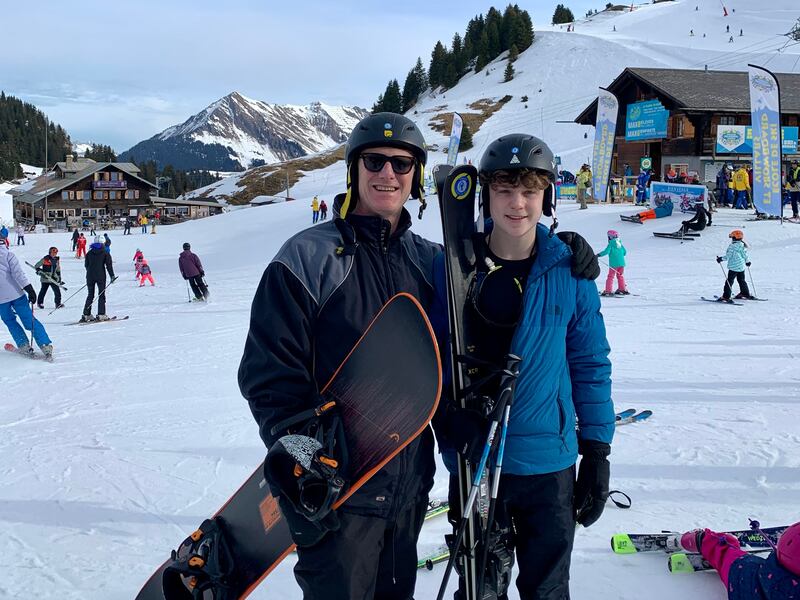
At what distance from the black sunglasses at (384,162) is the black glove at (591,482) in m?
1.26

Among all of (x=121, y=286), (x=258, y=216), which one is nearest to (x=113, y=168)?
(x=258, y=216)

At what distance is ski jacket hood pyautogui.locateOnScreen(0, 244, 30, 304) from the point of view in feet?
27.2

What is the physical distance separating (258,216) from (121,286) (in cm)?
1583

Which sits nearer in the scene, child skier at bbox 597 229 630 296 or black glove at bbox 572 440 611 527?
black glove at bbox 572 440 611 527

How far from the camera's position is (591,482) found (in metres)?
2.27

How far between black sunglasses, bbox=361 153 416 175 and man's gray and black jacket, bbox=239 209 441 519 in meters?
0.21

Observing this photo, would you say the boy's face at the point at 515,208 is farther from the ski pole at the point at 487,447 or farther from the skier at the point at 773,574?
the skier at the point at 773,574

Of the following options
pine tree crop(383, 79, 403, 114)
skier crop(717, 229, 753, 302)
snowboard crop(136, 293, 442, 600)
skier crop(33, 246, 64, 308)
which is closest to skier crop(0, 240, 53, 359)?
skier crop(33, 246, 64, 308)

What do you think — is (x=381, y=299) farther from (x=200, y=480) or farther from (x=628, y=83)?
(x=628, y=83)

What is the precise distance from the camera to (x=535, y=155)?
2.30m

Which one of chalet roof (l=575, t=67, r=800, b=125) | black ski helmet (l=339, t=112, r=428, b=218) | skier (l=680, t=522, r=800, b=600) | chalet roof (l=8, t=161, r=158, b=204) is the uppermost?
chalet roof (l=575, t=67, r=800, b=125)

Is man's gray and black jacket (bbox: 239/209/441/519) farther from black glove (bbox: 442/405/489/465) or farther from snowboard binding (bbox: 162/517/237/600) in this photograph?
snowboard binding (bbox: 162/517/237/600)

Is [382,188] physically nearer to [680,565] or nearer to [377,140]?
[377,140]

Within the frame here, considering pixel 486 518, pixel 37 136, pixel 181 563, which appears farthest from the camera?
pixel 37 136
